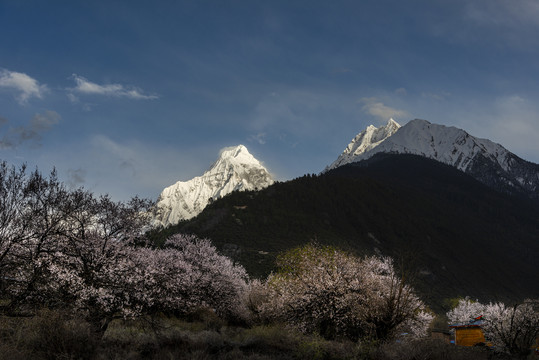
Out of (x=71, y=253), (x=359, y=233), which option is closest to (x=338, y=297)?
(x=71, y=253)

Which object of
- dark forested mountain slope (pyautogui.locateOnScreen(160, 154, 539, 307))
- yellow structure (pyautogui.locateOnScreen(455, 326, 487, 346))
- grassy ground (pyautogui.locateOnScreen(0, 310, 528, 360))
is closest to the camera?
grassy ground (pyautogui.locateOnScreen(0, 310, 528, 360))

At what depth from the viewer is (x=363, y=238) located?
150 metres

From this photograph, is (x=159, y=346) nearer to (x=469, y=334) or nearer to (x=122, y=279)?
(x=122, y=279)

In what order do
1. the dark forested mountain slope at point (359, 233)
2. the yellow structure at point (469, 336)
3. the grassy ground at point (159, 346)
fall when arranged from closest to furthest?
1. the grassy ground at point (159, 346)
2. the yellow structure at point (469, 336)
3. the dark forested mountain slope at point (359, 233)

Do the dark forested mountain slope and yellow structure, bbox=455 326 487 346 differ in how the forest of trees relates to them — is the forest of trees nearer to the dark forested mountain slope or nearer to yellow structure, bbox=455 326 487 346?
yellow structure, bbox=455 326 487 346

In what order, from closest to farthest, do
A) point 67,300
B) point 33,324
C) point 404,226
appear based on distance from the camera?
1. point 33,324
2. point 67,300
3. point 404,226

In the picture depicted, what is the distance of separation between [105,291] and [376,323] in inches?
529

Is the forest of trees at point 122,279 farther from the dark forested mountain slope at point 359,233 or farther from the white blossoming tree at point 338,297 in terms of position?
the dark forested mountain slope at point 359,233

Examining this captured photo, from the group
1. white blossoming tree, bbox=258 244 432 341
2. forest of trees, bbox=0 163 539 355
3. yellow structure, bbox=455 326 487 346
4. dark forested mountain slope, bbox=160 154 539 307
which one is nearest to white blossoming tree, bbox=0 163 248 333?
forest of trees, bbox=0 163 539 355

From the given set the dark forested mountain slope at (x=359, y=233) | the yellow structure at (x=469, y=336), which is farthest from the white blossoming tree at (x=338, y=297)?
the dark forested mountain slope at (x=359, y=233)

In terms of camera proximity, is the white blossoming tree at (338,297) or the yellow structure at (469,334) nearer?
the white blossoming tree at (338,297)

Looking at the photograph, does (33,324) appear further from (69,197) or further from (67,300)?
(69,197)

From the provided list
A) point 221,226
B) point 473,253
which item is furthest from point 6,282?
point 473,253

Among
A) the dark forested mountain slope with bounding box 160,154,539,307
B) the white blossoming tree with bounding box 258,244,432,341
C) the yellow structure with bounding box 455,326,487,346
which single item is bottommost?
the yellow structure with bounding box 455,326,487,346
